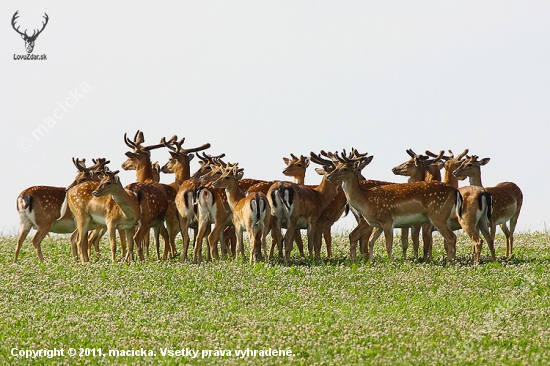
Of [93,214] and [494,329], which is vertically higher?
[93,214]

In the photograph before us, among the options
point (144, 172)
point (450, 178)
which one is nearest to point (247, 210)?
point (144, 172)

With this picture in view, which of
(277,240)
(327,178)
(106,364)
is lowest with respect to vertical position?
(106,364)

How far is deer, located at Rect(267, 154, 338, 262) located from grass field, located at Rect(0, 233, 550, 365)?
2.49ft

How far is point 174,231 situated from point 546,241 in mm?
7473

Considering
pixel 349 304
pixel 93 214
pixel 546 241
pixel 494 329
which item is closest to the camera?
pixel 494 329

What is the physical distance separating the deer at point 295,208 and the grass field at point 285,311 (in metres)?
0.76

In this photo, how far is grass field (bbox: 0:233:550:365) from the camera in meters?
8.98

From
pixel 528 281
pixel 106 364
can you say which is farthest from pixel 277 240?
pixel 106 364

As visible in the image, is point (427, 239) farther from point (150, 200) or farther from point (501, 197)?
point (150, 200)

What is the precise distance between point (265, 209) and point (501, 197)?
458 cm

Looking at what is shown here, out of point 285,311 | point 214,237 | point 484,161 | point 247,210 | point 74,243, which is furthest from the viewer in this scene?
point 484,161

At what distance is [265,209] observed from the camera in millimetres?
14742

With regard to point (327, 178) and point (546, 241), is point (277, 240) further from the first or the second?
point (546, 241)

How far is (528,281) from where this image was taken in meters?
13.0
